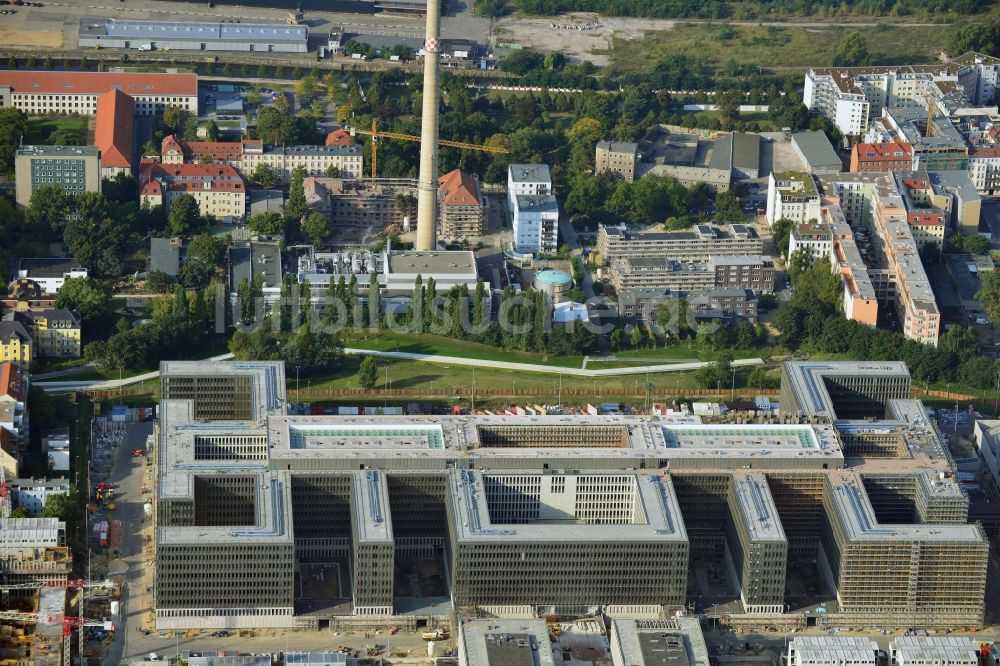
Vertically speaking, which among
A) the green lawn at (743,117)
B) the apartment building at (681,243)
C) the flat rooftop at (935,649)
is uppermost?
the green lawn at (743,117)

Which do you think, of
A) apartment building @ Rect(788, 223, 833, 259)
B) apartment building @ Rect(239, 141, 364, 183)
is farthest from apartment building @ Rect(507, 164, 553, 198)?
apartment building @ Rect(788, 223, 833, 259)

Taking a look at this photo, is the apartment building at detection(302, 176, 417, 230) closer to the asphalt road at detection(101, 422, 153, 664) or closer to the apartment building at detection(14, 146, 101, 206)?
the apartment building at detection(14, 146, 101, 206)

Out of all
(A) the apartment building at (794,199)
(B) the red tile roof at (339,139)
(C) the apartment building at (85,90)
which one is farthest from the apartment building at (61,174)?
(A) the apartment building at (794,199)

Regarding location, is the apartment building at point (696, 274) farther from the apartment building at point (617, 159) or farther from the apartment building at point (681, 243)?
the apartment building at point (617, 159)

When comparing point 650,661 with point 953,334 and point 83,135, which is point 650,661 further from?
point 83,135

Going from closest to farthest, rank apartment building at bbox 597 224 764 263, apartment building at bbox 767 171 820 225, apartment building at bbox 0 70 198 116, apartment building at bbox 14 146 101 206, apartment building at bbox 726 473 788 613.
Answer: apartment building at bbox 726 473 788 613 → apartment building at bbox 597 224 764 263 → apartment building at bbox 14 146 101 206 → apartment building at bbox 767 171 820 225 → apartment building at bbox 0 70 198 116
